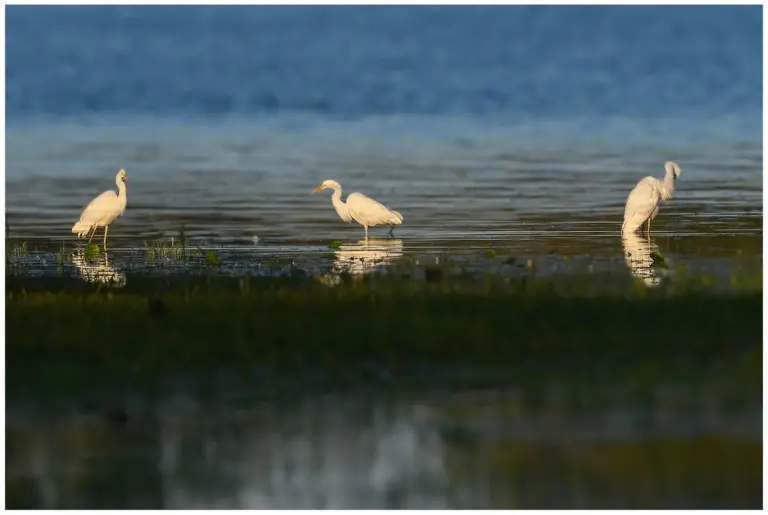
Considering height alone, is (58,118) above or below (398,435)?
above

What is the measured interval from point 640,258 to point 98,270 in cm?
489

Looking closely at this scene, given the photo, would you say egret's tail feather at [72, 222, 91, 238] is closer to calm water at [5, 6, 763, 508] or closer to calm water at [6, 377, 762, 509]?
calm water at [5, 6, 763, 508]

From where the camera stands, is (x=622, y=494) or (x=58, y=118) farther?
(x=58, y=118)

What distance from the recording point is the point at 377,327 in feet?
32.7

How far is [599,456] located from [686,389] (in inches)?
51.5

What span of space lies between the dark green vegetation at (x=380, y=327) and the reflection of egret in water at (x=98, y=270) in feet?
1.00

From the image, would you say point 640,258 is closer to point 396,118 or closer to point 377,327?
point 377,327

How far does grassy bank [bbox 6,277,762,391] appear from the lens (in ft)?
29.8

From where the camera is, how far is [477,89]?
26906mm

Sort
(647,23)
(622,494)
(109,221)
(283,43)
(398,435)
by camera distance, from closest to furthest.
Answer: (622,494) → (398,435) → (109,221) → (283,43) → (647,23)

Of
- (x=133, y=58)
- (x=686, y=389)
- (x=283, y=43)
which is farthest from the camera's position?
(x=133, y=58)

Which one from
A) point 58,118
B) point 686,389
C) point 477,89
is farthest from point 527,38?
point 686,389

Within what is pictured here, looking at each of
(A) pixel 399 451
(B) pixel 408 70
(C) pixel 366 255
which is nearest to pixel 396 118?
(B) pixel 408 70

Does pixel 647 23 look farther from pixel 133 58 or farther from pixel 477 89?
pixel 133 58
